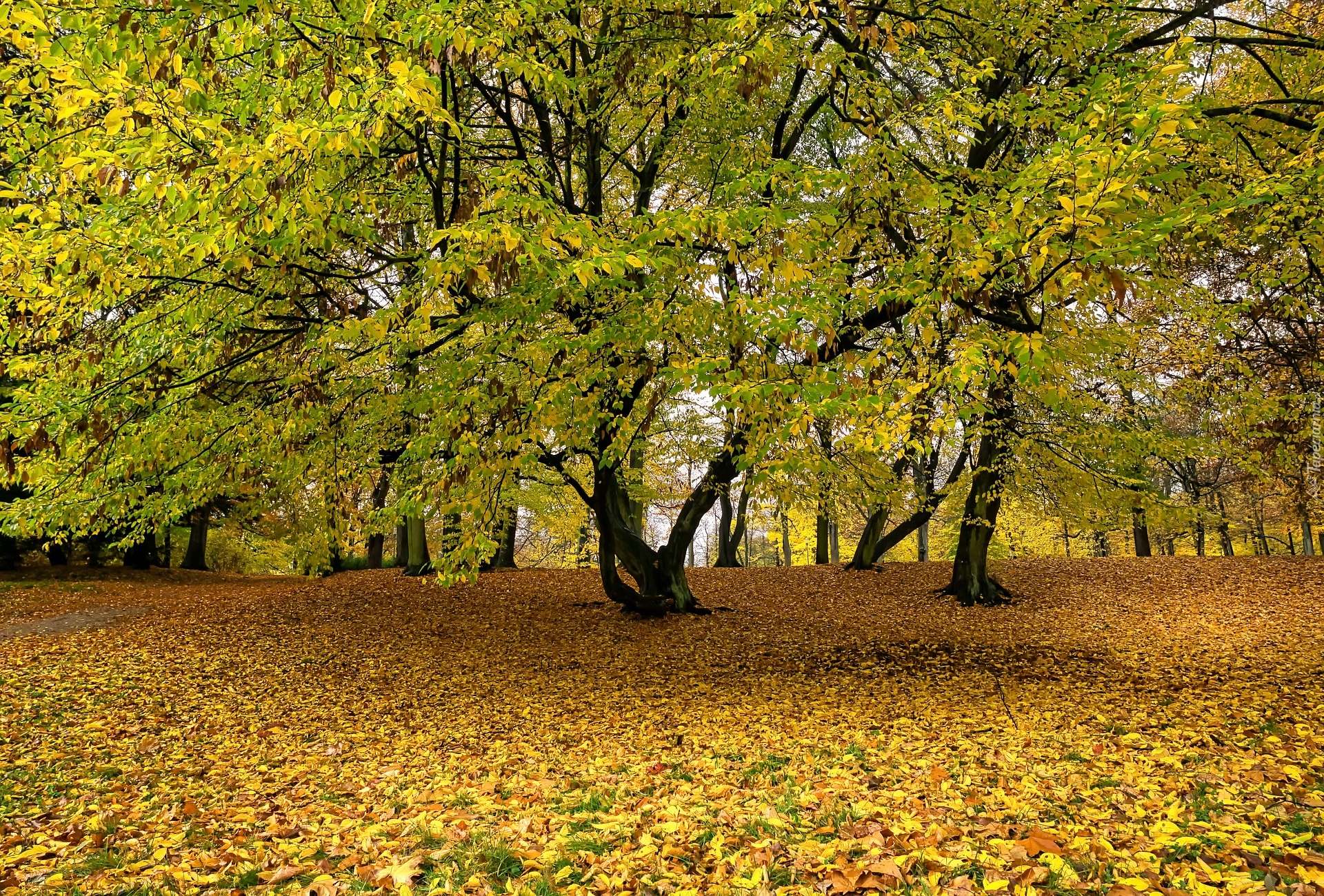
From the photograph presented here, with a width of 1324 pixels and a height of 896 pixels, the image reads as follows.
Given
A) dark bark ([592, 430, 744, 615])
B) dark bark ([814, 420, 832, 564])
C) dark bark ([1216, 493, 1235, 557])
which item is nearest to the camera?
dark bark ([814, 420, 832, 564])

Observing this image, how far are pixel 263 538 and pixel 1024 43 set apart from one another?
25578mm

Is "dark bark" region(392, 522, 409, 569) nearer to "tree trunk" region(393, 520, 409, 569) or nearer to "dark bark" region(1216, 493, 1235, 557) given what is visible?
"tree trunk" region(393, 520, 409, 569)

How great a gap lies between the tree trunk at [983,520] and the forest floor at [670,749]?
2.49 ft

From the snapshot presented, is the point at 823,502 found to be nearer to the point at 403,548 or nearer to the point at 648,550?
the point at 648,550

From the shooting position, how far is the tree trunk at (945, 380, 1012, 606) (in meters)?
11.9

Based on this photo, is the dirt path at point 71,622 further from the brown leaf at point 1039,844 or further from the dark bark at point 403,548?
the brown leaf at point 1039,844

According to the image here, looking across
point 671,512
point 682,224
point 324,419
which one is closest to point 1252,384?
point 682,224

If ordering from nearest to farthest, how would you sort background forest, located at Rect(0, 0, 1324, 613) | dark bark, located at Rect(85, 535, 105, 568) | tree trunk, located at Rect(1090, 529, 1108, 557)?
background forest, located at Rect(0, 0, 1324, 613)
dark bark, located at Rect(85, 535, 105, 568)
tree trunk, located at Rect(1090, 529, 1108, 557)

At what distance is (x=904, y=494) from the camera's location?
13.3 m

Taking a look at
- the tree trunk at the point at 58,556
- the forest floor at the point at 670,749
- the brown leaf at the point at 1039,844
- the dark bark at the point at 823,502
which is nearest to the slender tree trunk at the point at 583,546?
the dark bark at the point at 823,502

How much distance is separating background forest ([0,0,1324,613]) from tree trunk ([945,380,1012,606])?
1.04 meters

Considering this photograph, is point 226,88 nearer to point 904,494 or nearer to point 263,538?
point 904,494

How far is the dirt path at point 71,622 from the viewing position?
459 inches

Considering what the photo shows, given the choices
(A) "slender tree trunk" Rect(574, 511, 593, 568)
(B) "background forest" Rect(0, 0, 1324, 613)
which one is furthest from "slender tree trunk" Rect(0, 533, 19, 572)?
(A) "slender tree trunk" Rect(574, 511, 593, 568)
